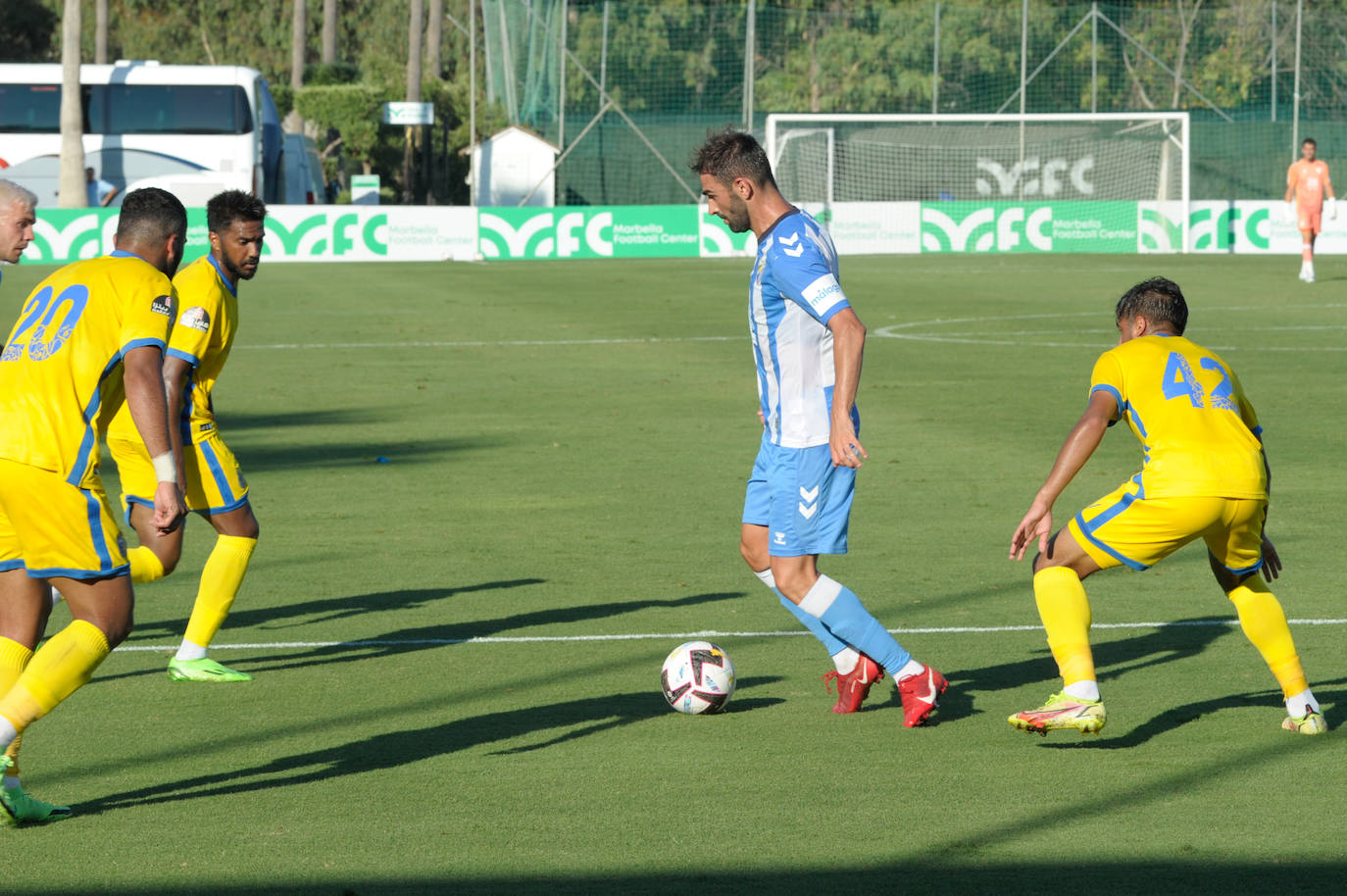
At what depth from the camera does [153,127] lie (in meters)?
44.9

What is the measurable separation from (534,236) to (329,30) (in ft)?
105

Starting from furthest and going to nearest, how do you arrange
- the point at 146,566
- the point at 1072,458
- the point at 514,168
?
the point at 514,168 < the point at 146,566 < the point at 1072,458

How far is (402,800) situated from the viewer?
535 cm

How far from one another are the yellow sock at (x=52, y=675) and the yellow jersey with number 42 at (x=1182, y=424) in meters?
3.12

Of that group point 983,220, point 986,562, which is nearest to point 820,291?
point 986,562

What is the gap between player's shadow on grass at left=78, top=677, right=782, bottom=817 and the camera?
5.50m

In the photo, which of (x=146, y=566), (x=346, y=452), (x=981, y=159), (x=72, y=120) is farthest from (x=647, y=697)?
(x=981, y=159)

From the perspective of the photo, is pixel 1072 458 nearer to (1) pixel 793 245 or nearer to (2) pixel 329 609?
(1) pixel 793 245

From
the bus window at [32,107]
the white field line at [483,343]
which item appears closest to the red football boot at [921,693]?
the white field line at [483,343]

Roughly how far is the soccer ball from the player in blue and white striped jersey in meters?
0.41

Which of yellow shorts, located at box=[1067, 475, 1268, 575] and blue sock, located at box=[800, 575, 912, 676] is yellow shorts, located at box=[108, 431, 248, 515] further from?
yellow shorts, located at box=[1067, 475, 1268, 575]

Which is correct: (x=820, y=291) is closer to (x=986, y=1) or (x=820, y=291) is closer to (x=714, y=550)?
(x=714, y=550)

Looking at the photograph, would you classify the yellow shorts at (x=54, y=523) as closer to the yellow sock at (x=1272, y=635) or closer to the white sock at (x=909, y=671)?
the white sock at (x=909, y=671)

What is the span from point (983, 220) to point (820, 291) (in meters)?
35.5
